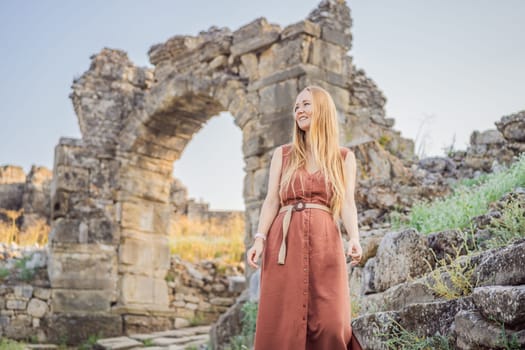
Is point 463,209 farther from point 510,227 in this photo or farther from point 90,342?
point 90,342

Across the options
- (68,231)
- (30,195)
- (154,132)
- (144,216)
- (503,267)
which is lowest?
(503,267)

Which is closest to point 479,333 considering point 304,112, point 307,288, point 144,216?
point 307,288

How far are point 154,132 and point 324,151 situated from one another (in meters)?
6.73

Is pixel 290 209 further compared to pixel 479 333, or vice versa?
pixel 290 209

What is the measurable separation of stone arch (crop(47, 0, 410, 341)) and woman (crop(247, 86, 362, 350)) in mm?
3733

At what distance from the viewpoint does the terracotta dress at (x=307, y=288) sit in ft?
9.43

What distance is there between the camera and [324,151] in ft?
10.4

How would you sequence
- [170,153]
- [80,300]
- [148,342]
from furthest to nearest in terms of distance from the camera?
[170,153] → [80,300] → [148,342]

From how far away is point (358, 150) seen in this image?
265 inches

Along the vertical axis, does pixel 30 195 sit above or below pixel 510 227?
above

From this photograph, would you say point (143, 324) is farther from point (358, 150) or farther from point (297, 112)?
point (297, 112)

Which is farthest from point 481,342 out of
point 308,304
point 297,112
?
point 297,112

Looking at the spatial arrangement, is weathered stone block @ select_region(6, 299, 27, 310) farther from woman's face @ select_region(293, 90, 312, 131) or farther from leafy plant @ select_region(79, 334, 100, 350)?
woman's face @ select_region(293, 90, 312, 131)

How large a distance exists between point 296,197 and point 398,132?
5.12 metres
